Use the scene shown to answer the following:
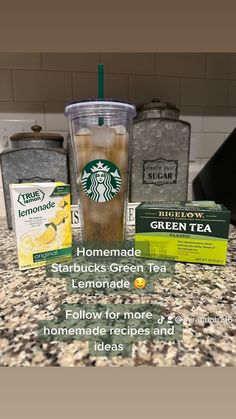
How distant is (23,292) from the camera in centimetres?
41

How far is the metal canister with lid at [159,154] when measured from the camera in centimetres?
68

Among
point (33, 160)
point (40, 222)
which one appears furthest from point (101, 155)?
point (33, 160)

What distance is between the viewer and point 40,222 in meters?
0.47

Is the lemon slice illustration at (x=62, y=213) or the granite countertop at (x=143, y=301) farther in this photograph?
the lemon slice illustration at (x=62, y=213)

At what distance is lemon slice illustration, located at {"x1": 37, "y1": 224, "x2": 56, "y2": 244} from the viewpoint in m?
0.47

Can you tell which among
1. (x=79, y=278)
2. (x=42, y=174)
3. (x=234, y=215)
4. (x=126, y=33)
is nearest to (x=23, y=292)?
(x=79, y=278)

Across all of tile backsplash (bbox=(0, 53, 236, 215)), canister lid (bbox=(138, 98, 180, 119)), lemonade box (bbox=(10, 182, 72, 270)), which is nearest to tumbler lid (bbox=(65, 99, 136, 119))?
lemonade box (bbox=(10, 182, 72, 270))

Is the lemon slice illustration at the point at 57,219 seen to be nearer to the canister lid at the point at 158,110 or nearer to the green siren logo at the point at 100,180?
the green siren logo at the point at 100,180

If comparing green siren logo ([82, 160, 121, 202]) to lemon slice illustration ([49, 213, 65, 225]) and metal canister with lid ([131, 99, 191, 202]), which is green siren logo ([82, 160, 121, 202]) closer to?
lemon slice illustration ([49, 213, 65, 225])

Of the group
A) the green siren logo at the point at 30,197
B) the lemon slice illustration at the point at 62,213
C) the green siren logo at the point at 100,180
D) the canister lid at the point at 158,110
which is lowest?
the lemon slice illustration at the point at 62,213

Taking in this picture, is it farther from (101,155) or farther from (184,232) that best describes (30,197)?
(184,232)

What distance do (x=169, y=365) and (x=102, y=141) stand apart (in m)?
0.35

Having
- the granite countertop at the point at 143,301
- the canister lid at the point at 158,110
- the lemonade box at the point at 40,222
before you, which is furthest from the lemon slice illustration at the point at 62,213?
the canister lid at the point at 158,110

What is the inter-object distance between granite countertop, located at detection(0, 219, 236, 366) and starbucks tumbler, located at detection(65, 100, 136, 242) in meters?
0.14
